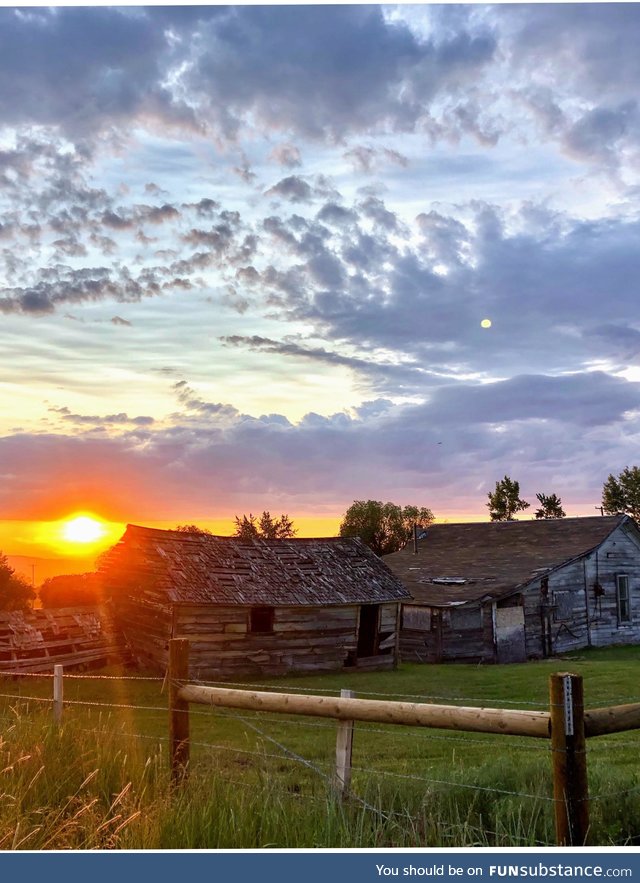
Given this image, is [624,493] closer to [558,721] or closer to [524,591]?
[524,591]

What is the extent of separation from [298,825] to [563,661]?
28.1m

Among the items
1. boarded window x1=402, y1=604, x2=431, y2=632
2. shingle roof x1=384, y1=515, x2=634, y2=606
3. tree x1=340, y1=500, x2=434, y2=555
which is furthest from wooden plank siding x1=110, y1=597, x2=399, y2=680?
tree x1=340, y1=500, x2=434, y2=555

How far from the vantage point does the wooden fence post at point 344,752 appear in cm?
715

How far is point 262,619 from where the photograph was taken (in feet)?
89.9

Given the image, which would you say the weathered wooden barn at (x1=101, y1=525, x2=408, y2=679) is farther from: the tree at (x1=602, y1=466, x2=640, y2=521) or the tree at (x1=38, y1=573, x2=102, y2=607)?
the tree at (x1=602, y1=466, x2=640, y2=521)

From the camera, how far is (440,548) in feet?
150

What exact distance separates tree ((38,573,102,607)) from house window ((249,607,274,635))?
1131cm

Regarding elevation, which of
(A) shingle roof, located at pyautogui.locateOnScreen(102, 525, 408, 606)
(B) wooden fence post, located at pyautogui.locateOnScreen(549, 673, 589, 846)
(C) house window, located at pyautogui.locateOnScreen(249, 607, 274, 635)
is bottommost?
(C) house window, located at pyautogui.locateOnScreen(249, 607, 274, 635)

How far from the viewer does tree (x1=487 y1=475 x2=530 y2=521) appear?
72.4 metres

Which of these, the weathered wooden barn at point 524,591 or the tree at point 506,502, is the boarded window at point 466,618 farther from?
the tree at point 506,502

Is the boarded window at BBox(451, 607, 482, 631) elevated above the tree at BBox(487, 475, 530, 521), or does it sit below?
below

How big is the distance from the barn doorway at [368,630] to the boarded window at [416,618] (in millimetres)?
4049

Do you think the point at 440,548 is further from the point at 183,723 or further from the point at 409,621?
the point at 183,723

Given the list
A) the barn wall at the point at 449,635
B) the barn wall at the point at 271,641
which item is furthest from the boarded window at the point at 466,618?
the barn wall at the point at 271,641
